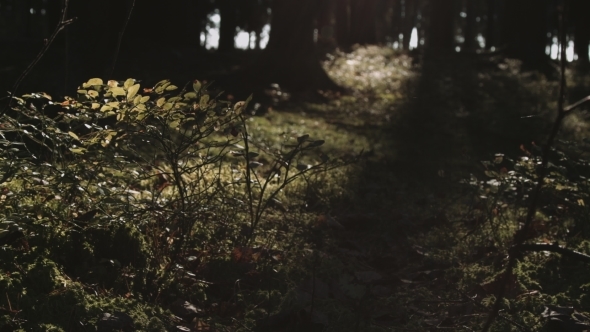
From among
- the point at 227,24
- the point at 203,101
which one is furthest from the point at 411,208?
the point at 227,24

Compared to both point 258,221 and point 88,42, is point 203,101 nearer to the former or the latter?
point 258,221

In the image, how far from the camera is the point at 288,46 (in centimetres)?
1166

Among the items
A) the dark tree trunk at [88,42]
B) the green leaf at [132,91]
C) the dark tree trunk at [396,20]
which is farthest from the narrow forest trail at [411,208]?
the dark tree trunk at [396,20]

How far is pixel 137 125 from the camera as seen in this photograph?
323 centimetres

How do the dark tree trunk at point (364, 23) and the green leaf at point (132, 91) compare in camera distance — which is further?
the dark tree trunk at point (364, 23)

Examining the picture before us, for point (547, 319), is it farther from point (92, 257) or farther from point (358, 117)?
point (358, 117)

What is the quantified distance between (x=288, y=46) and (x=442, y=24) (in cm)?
1335

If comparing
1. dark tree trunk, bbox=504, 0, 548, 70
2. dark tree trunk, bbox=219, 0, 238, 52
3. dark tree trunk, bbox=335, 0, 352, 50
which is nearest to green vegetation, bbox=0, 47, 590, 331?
dark tree trunk, bbox=504, 0, 548, 70

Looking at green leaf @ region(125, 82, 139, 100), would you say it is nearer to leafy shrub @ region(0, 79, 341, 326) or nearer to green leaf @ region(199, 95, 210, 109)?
leafy shrub @ region(0, 79, 341, 326)

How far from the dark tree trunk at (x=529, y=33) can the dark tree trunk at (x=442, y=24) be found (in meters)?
4.24

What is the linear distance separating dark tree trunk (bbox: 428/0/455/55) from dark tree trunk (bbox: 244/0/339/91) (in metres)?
12.3

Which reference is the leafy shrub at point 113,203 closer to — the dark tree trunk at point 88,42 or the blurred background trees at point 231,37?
the blurred background trees at point 231,37

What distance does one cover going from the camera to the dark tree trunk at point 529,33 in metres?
17.3

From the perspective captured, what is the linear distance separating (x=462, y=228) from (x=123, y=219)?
2.80m
